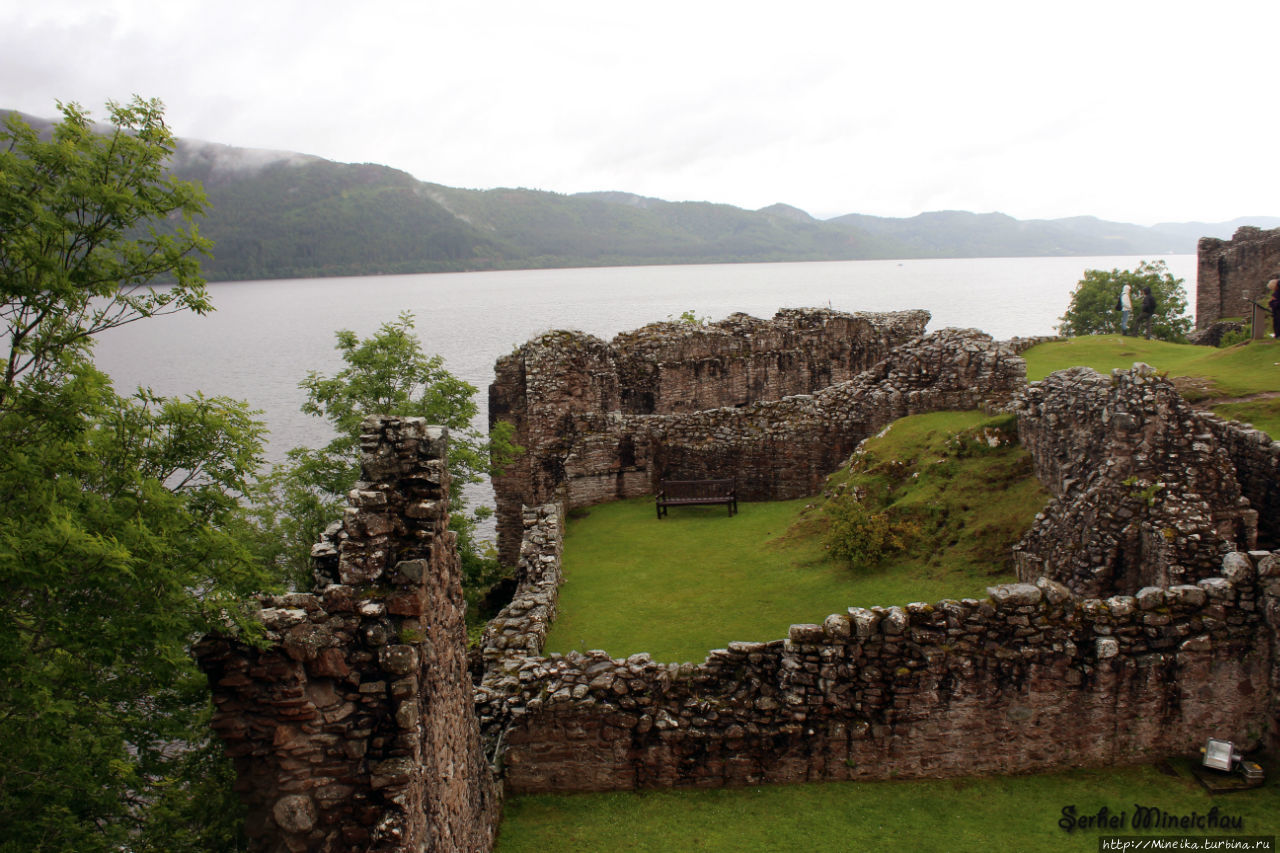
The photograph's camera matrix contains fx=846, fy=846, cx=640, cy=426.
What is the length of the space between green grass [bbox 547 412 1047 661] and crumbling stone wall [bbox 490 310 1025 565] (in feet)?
5.55

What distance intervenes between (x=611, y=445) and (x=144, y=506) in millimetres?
16826

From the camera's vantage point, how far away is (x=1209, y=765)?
10305mm

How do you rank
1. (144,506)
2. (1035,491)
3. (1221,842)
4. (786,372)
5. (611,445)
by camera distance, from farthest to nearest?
1. (786,372)
2. (611,445)
3. (1035,491)
4. (1221,842)
5. (144,506)

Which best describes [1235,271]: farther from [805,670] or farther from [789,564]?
[805,670]

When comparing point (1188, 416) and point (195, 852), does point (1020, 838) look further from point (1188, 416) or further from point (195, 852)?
point (195, 852)

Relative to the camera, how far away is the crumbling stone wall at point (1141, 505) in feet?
39.0

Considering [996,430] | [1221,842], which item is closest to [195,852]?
[1221,842]

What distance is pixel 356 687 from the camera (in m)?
7.90

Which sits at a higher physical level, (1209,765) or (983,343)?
(983,343)

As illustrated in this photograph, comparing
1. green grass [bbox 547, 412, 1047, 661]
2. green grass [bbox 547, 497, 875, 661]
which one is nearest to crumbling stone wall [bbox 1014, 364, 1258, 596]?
green grass [bbox 547, 412, 1047, 661]

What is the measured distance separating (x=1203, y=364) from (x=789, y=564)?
1288 cm

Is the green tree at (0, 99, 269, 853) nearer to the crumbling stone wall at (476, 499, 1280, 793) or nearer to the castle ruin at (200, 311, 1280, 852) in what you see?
the castle ruin at (200, 311, 1280, 852)

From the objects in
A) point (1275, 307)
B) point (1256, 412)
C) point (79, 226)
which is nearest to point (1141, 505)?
point (1256, 412)

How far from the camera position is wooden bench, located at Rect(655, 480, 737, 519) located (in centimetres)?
2233
